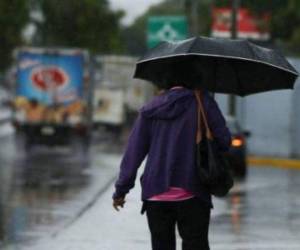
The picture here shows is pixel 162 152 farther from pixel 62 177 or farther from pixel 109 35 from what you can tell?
pixel 109 35

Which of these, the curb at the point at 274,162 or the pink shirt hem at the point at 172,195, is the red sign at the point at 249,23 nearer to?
the curb at the point at 274,162

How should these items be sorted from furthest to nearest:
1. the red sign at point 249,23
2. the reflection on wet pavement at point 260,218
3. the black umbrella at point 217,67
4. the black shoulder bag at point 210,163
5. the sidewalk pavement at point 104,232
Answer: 1. the red sign at point 249,23
2. the reflection on wet pavement at point 260,218
3. the sidewalk pavement at point 104,232
4. the black umbrella at point 217,67
5. the black shoulder bag at point 210,163

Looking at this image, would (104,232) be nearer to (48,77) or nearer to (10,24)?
(48,77)

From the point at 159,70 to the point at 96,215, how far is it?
25.2ft

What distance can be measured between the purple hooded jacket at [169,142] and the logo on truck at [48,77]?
81.5 ft

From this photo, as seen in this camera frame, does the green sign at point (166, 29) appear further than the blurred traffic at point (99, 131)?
Yes

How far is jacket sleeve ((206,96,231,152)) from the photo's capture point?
6762 millimetres

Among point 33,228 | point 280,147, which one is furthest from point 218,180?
point 280,147

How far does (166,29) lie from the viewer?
29000 millimetres

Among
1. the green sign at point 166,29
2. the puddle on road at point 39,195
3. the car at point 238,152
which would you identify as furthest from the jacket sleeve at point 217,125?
the green sign at point 166,29

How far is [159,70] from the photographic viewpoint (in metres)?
7.22

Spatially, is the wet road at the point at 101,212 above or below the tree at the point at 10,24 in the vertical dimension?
below

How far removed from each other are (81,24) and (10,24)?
12.4m

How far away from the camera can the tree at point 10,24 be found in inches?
1013
